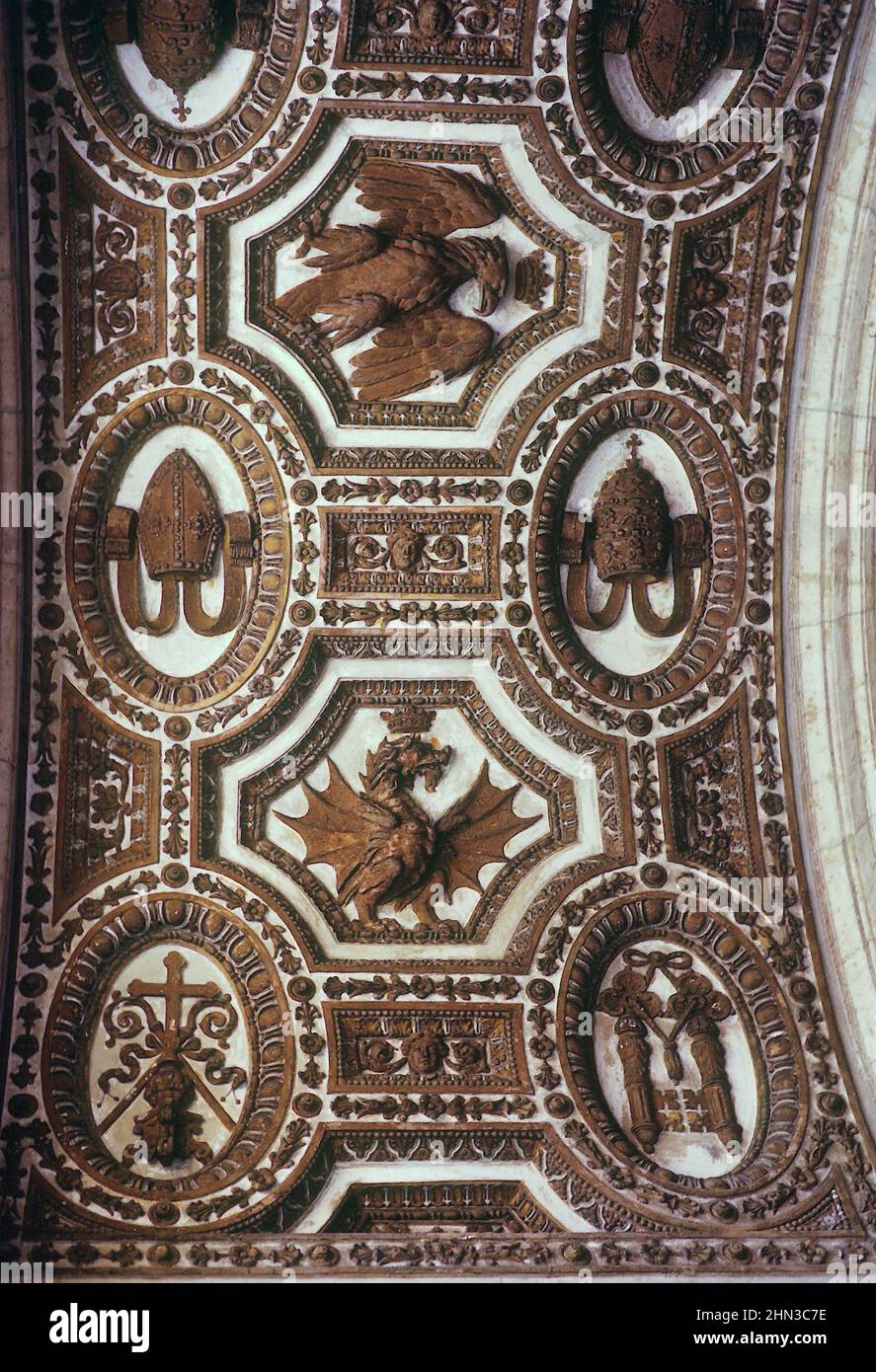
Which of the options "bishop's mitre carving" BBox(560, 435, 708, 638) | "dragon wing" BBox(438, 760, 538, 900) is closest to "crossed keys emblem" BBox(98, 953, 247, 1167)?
"dragon wing" BBox(438, 760, 538, 900)

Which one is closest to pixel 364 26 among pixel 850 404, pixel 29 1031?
pixel 850 404

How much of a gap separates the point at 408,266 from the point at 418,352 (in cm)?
49

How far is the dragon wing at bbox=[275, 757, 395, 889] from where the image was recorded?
922 cm

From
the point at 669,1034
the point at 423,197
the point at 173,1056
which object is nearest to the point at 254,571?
the point at 423,197

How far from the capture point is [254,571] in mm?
9172

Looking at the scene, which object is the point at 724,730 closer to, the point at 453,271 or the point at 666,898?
the point at 666,898

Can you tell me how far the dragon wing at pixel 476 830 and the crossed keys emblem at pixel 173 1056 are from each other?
59.9 inches

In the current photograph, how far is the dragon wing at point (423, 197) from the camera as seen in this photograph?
8.89 meters

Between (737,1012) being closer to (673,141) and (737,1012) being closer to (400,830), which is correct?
(400,830)

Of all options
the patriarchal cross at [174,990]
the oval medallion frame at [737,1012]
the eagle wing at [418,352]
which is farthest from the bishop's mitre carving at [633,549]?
the patriarchal cross at [174,990]

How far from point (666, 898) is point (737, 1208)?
1.75 meters

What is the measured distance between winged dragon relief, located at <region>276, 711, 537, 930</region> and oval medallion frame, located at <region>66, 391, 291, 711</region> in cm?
85

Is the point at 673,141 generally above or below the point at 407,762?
above

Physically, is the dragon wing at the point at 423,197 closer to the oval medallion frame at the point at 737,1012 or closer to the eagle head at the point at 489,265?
the eagle head at the point at 489,265
